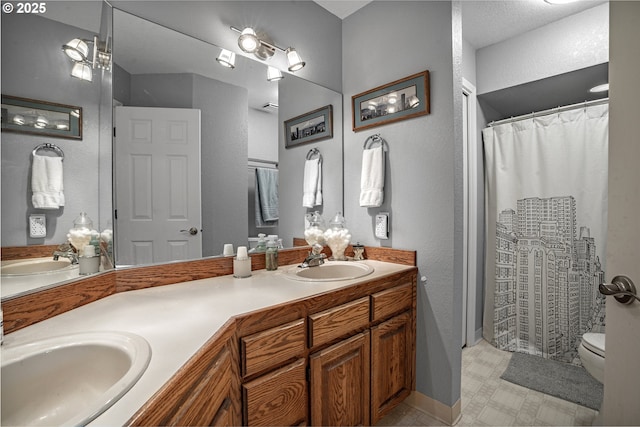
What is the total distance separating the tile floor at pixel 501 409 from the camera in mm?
1623

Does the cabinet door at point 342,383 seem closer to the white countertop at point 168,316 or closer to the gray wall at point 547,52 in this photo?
the white countertop at point 168,316

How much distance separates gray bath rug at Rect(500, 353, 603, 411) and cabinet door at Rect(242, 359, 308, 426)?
66.8 inches

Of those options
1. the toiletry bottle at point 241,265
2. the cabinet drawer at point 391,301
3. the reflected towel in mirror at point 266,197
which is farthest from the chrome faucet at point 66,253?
the cabinet drawer at point 391,301

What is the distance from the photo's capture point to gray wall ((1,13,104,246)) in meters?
0.84

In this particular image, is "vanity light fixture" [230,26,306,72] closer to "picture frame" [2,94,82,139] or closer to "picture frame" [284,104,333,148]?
"picture frame" [284,104,333,148]

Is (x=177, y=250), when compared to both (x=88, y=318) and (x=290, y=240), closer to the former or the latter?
(x=88, y=318)

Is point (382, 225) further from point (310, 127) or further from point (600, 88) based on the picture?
point (600, 88)

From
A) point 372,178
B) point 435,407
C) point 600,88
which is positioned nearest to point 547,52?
point 600,88

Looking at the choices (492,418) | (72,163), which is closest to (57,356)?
(72,163)

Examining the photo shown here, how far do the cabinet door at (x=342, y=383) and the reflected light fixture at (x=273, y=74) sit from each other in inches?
61.0

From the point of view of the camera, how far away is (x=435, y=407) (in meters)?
1.68

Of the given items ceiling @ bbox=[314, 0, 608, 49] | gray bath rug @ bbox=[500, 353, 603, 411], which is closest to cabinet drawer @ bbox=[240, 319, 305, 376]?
gray bath rug @ bbox=[500, 353, 603, 411]

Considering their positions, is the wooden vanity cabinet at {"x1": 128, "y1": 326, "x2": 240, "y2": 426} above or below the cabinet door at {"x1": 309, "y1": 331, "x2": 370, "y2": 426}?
above

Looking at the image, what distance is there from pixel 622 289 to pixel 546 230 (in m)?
Answer: 1.71
